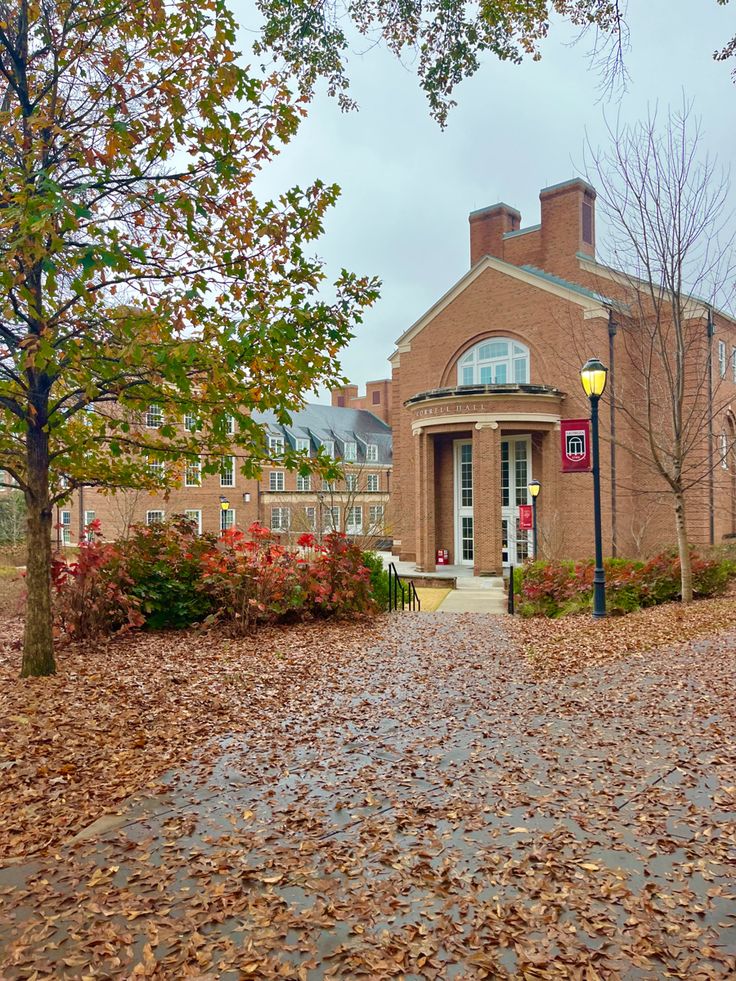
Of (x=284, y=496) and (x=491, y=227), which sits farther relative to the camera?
(x=284, y=496)

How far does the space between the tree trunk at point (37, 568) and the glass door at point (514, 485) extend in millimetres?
21063

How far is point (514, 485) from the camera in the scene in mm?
26469

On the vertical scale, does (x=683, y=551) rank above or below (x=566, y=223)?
below

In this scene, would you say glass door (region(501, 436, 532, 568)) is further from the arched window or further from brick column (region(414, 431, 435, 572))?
brick column (region(414, 431, 435, 572))

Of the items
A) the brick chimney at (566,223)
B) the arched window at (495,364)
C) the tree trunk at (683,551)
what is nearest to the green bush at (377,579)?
the tree trunk at (683,551)

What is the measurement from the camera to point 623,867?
333cm

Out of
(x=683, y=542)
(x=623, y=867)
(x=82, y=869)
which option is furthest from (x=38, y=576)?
(x=683, y=542)

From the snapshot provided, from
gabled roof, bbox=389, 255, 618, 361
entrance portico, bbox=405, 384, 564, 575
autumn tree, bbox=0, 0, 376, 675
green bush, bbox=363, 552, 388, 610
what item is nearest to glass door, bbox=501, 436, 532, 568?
entrance portico, bbox=405, 384, 564, 575

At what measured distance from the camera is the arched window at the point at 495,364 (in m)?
27.1

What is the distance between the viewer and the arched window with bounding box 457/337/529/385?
2709 centimetres

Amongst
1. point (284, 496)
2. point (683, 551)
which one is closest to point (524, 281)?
point (683, 551)

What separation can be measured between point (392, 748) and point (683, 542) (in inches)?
348

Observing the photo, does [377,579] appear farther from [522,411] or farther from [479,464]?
[522,411]

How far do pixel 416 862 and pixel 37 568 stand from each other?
469 cm
